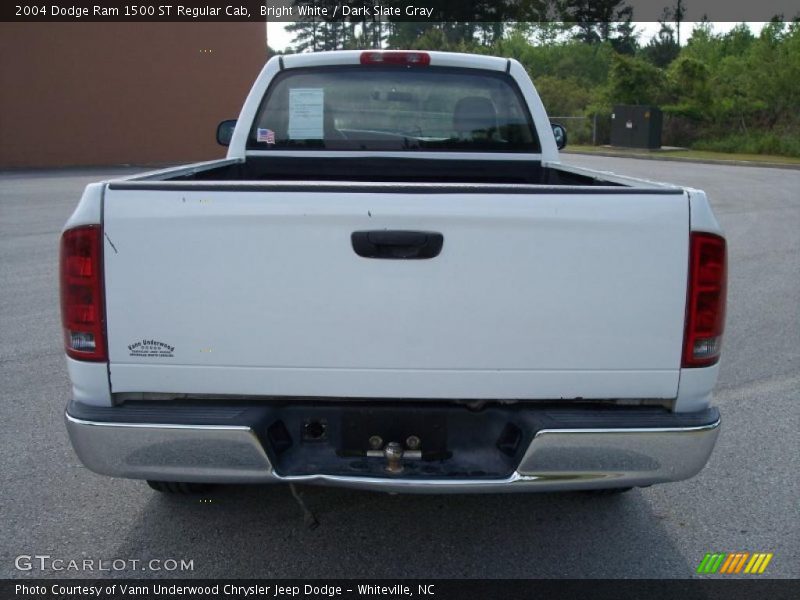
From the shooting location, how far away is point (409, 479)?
2904 mm

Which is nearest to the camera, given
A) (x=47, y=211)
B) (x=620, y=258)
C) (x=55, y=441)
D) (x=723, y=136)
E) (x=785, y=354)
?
(x=620, y=258)

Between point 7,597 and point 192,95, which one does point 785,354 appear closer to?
point 7,597

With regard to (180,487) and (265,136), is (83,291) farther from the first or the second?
(265,136)

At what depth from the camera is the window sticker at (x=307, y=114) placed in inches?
200

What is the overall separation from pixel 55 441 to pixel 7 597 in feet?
4.93

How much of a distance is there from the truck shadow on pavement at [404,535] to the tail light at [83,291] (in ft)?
3.30

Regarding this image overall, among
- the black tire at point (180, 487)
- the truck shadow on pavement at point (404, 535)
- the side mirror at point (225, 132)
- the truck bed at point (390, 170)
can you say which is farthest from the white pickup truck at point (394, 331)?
the side mirror at point (225, 132)

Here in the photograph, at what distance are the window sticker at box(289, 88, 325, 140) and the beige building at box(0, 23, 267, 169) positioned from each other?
24.1 meters

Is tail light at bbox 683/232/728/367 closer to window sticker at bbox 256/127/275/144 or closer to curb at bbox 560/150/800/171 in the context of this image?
window sticker at bbox 256/127/275/144

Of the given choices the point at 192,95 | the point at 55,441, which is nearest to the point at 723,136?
the point at 192,95

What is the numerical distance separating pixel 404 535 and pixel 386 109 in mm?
2650

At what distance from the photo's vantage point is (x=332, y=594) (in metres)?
3.19

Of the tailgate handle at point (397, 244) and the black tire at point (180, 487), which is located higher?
the tailgate handle at point (397, 244)

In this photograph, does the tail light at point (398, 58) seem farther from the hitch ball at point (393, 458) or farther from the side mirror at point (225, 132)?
the hitch ball at point (393, 458)
